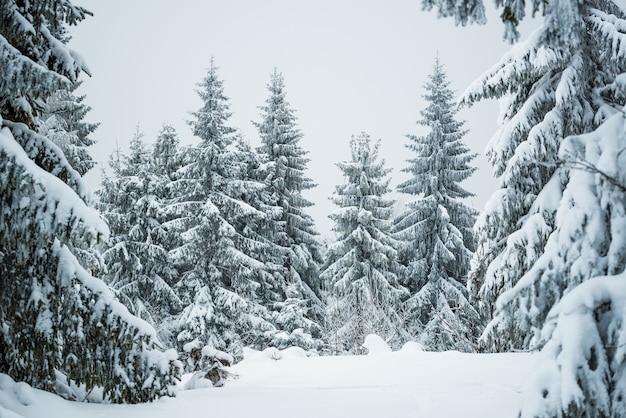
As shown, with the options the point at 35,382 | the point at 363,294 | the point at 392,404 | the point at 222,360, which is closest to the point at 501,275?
the point at 392,404

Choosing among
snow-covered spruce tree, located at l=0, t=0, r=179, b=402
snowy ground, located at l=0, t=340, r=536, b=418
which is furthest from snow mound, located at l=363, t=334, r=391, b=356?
snow-covered spruce tree, located at l=0, t=0, r=179, b=402

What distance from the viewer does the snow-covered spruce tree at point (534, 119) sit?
6680 mm

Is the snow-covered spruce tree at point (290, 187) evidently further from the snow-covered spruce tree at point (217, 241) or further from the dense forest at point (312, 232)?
the snow-covered spruce tree at point (217, 241)

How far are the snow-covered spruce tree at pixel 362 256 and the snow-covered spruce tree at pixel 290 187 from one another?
107 centimetres

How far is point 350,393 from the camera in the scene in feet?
17.7

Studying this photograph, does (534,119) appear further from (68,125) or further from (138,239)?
(138,239)

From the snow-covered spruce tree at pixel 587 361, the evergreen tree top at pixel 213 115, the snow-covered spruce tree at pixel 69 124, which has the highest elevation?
the evergreen tree top at pixel 213 115

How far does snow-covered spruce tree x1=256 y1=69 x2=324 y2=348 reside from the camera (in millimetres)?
22672

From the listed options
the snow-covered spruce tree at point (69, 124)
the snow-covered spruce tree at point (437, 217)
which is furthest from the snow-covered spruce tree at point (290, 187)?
the snow-covered spruce tree at point (69, 124)

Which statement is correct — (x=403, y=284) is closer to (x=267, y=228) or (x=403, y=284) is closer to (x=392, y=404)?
(x=267, y=228)

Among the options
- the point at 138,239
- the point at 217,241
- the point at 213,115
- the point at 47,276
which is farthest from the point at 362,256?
the point at 47,276

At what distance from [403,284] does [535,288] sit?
828 inches

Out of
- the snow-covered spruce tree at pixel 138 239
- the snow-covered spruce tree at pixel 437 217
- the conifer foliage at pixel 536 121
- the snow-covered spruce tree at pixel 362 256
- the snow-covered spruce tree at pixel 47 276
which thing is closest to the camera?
the snow-covered spruce tree at pixel 47 276

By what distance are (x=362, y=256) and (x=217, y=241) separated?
24.8ft
